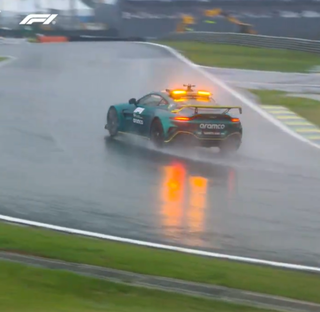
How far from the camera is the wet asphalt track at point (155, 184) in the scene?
10445mm

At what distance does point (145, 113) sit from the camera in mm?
17109

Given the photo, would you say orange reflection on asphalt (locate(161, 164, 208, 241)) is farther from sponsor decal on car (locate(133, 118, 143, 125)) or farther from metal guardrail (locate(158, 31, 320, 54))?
metal guardrail (locate(158, 31, 320, 54))

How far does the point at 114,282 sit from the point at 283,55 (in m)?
36.0

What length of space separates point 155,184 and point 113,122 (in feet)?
16.6

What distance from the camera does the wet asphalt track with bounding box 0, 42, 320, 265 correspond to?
10445 millimetres

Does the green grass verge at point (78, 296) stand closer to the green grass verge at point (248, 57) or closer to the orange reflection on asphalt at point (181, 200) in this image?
the orange reflection on asphalt at point (181, 200)

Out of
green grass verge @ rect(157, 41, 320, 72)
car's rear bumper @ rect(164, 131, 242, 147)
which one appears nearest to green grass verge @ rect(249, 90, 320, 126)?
car's rear bumper @ rect(164, 131, 242, 147)

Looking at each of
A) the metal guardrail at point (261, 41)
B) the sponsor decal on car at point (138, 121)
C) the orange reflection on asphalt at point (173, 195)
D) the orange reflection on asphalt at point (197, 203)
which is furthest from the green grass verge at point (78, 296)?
the metal guardrail at point (261, 41)

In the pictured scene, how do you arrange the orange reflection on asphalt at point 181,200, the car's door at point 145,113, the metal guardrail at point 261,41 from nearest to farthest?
the orange reflection on asphalt at point 181,200 < the car's door at point 145,113 < the metal guardrail at point 261,41

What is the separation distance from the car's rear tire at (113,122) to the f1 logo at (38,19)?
158 ft

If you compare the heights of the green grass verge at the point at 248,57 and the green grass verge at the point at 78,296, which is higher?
the green grass verge at the point at 248,57

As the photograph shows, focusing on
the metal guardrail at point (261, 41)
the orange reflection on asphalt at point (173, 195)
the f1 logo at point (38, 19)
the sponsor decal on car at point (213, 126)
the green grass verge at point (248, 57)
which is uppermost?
the f1 logo at point (38, 19)

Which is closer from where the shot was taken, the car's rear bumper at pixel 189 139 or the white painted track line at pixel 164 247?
the white painted track line at pixel 164 247

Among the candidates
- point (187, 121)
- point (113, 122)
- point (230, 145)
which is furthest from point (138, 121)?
point (230, 145)
